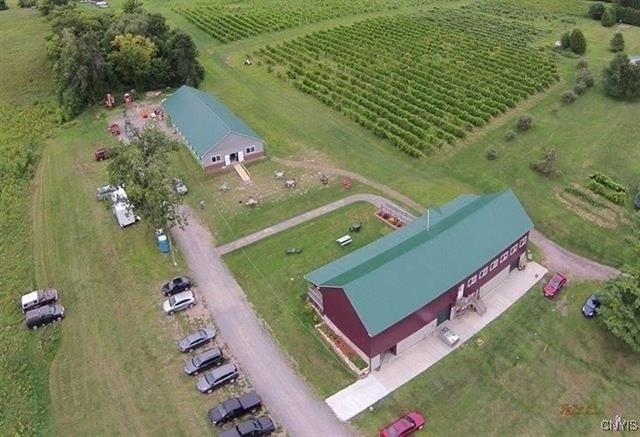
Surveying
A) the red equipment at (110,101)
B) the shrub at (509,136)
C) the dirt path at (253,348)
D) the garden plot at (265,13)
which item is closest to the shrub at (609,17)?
the garden plot at (265,13)

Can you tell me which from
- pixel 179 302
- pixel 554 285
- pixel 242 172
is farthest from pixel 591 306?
pixel 242 172

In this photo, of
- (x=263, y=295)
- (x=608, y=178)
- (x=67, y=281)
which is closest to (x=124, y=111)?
(x=67, y=281)

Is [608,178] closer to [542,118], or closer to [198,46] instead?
[542,118]

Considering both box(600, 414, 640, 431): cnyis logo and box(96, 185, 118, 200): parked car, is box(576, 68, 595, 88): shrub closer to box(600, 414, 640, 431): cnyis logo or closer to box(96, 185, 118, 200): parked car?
box(600, 414, 640, 431): cnyis logo

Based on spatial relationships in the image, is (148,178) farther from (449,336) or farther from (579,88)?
(579,88)

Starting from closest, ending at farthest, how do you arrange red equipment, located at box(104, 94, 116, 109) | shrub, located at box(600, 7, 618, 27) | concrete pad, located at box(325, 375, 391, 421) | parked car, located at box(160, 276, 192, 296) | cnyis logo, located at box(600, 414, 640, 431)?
cnyis logo, located at box(600, 414, 640, 431) → concrete pad, located at box(325, 375, 391, 421) → parked car, located at box(160, 276, 192, 296) → red equipment, located at box(104, 94, 116, 109) → shrub, located at box(600, 7, 618, 27)

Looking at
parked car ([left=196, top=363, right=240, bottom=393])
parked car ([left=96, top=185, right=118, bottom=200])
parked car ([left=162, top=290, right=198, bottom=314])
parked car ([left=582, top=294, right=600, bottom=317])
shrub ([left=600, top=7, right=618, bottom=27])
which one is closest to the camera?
parked car ([left=196, top=363, right=240, bottom=393])

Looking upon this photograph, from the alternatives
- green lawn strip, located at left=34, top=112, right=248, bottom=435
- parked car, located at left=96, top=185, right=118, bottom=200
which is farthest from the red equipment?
parked car, located at left=96, top=185, right=118, bottom=200
